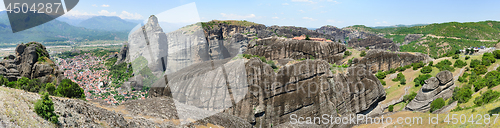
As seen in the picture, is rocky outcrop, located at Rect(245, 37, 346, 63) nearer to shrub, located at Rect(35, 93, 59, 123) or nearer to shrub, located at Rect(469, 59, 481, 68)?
shrub, located at Rect(469, 59, 481, 68)

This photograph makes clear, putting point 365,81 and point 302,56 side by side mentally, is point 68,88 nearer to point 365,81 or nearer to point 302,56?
point 365,81

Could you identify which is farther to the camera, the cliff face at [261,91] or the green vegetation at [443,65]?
the green vegetation at [443,65]

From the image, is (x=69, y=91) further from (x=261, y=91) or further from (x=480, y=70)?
(x=480, y=70)

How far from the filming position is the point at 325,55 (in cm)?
5478

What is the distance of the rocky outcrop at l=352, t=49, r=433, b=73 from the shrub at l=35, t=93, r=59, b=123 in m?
50.4

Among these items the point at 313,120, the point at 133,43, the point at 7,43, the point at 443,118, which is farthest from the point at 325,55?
the point at 7,43

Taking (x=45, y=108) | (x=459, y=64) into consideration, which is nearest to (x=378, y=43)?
(x=459, y=64)

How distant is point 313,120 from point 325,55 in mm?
31496

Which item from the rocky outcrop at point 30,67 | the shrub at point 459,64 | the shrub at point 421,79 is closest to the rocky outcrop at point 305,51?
the shrub at point 421,79

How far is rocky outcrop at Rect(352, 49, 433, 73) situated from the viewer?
47.2m

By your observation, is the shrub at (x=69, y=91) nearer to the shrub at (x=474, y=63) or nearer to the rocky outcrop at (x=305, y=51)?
the rocky outcrop at (x=305, y=51)

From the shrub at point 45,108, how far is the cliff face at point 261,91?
53.1 feet

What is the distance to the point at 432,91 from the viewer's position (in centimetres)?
2936

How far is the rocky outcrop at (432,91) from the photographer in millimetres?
29233
